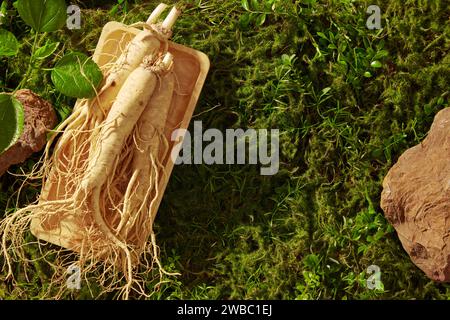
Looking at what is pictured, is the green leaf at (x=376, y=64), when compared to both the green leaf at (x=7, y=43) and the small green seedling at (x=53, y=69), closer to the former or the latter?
the small green seedling at (x=53, y=69)

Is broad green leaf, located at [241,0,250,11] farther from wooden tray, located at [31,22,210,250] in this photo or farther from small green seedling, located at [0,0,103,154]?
small green seedling, located at [0,0,103,154]

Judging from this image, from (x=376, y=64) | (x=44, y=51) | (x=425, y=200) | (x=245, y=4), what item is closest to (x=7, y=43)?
(x=44, y=51)

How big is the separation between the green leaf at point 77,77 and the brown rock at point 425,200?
2.73 ft

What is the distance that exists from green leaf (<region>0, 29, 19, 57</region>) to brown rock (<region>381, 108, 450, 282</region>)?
3.58 feet

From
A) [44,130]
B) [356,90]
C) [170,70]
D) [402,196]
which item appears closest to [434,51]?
[356,90]

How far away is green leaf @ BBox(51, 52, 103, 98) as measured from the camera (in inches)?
65.5

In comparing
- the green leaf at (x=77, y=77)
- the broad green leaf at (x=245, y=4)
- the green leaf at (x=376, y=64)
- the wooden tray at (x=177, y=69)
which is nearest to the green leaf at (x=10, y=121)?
the green leaf at (x=77, y=77)

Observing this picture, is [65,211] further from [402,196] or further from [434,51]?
[434,51]

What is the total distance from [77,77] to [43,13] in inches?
7.5

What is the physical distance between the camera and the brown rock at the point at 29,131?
5.57ft

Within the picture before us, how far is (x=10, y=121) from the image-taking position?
5.32 feet

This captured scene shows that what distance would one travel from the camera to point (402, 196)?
1.61 meters

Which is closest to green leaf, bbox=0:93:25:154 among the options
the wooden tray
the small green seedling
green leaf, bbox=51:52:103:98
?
the small green seedling

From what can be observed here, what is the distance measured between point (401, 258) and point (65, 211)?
941mm
